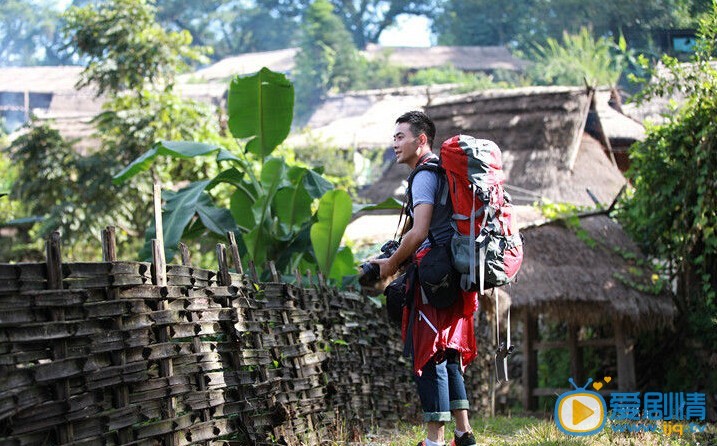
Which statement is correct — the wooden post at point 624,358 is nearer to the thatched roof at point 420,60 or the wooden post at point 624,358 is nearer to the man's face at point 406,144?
the man's face at point 406,144

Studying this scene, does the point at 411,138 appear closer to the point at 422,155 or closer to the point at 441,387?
the point at 422,155

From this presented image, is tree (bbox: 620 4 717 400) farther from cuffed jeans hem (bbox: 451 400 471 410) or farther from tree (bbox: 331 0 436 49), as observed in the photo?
tree (bbox: 331 0 436 49)

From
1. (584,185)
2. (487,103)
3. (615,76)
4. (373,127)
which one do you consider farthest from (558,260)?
(615,76)

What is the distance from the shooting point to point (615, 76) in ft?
106

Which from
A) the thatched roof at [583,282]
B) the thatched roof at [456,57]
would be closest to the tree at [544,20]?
the thatched roof at [456,57]

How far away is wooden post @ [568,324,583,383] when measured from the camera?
1473 centimetres

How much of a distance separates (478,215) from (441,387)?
86 cm

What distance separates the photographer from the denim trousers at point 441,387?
194 inches

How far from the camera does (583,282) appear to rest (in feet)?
43.6

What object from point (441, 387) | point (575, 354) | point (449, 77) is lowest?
point (575, 354)

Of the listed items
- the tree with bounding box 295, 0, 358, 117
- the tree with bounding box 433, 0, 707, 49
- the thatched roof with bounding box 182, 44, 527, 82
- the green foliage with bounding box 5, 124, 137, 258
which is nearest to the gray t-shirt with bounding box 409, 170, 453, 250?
the green foliage with bounding box 5, 124, 137, 258

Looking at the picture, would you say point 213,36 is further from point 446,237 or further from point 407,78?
point 446,237

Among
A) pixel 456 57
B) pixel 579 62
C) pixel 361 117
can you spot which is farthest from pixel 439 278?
pixel 456 57

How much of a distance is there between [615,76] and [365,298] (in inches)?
1026
